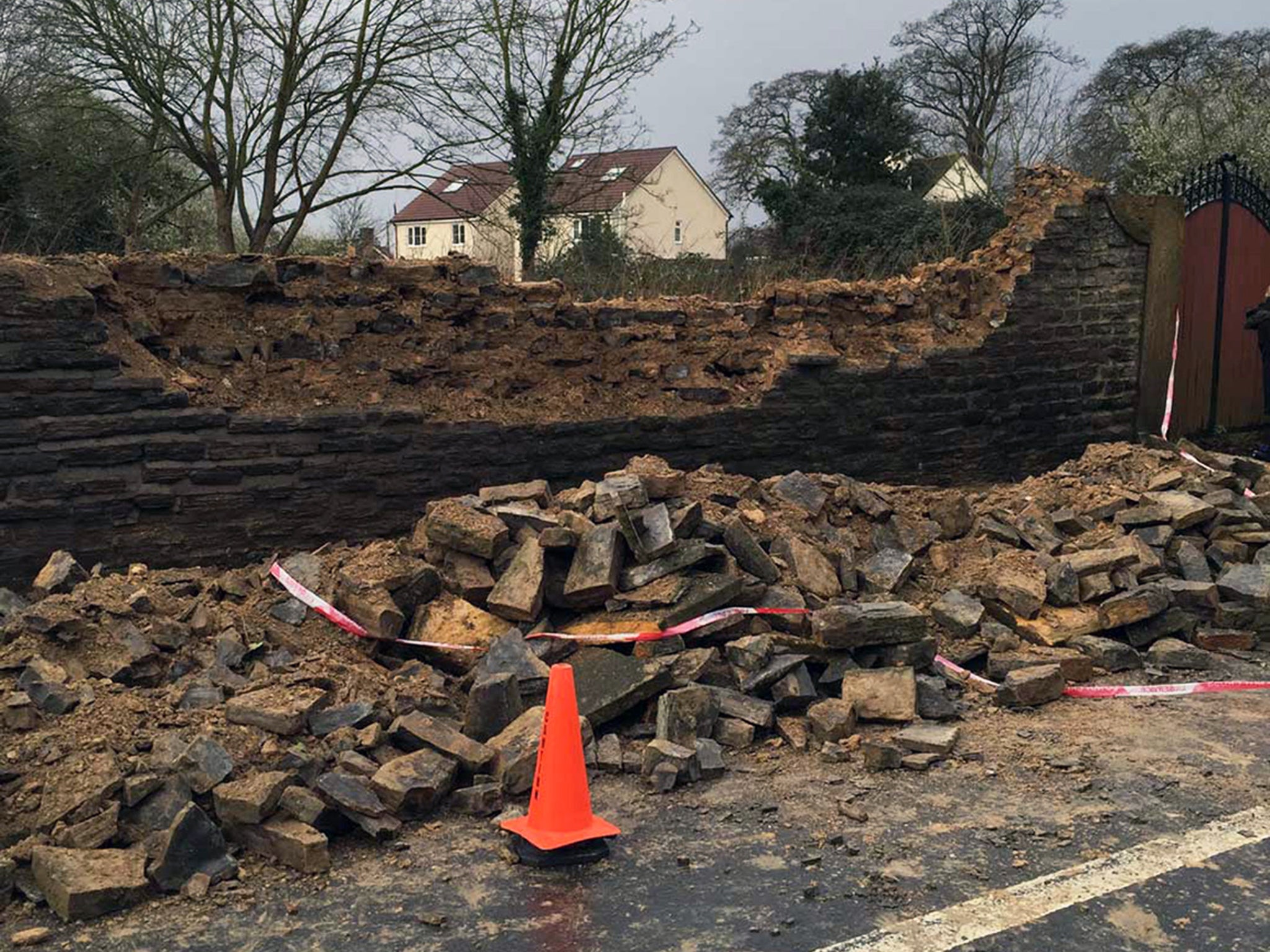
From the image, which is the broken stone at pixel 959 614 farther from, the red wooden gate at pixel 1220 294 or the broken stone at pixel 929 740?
the red wooden gate at pixel 1220 294

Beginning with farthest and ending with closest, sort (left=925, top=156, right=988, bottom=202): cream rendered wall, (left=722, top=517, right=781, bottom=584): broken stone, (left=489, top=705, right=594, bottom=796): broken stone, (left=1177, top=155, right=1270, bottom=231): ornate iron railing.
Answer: (left=925, top=156, right=988, bottom=202): cream rendered wall → (left=1177, top=155, right=1270, bottom=231): ornate iron railing → (left=722, top=517, right=781, bottom=584): broken stone → (left=489, top=705, right=594, bottom=796): broken stone

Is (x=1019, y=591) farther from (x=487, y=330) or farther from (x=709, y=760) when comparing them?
(x=487, y=330)

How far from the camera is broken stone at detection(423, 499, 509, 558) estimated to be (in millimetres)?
5777

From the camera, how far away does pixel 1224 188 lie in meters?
11.0

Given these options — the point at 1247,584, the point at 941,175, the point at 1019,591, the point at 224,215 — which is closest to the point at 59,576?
the point at 1019,591

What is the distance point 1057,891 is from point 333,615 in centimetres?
370

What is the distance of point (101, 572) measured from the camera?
6082 mm

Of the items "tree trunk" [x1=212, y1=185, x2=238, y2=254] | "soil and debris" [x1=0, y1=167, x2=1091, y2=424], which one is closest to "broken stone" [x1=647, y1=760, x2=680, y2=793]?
"soil and debris" [x1=0, y1=167, x2=1091, y2=424]

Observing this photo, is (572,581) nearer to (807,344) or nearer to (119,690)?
(119,690)

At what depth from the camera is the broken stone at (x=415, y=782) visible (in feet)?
13.6

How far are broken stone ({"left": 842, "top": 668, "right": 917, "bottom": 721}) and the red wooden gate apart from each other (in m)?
7.44

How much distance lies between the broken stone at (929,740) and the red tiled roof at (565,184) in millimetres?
14106

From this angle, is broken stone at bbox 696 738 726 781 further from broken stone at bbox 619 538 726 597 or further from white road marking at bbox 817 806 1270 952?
white road marking at bbox 817 806 1270 952

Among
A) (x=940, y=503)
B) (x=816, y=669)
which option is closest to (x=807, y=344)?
(x=940, y=503)
